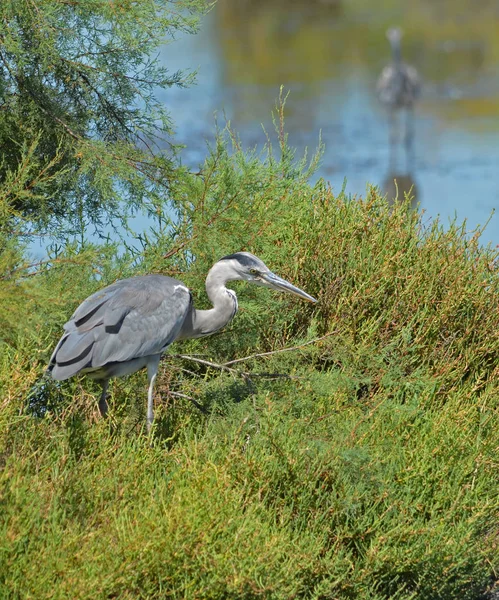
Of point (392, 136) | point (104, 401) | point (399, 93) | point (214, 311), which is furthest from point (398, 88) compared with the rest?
point (104, 401)

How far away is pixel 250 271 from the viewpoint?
500 centimetres

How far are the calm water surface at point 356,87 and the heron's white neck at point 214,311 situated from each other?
9206mm

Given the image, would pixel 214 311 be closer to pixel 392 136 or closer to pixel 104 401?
pixel 104 401

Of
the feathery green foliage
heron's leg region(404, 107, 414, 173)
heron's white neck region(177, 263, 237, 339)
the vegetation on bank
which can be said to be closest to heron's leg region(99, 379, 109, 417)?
the vegetation on bank

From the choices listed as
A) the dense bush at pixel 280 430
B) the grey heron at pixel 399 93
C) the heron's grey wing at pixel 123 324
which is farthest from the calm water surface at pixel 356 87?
the heron's grey wing at pixel 123 324

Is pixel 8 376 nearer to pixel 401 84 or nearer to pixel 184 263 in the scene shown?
pixel 184 263

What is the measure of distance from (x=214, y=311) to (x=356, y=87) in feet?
73.2

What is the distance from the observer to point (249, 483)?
436 centimetres

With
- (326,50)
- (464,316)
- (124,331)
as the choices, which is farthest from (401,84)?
(124,331)

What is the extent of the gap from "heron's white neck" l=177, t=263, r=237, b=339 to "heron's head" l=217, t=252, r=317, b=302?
9 centimetres

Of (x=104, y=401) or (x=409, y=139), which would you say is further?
(x=409, y=139)

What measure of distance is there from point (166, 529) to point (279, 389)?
169 cm

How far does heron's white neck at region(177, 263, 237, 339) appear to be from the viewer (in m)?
5.15

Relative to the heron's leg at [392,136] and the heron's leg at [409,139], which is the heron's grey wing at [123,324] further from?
the heron's leg at [409,139]
